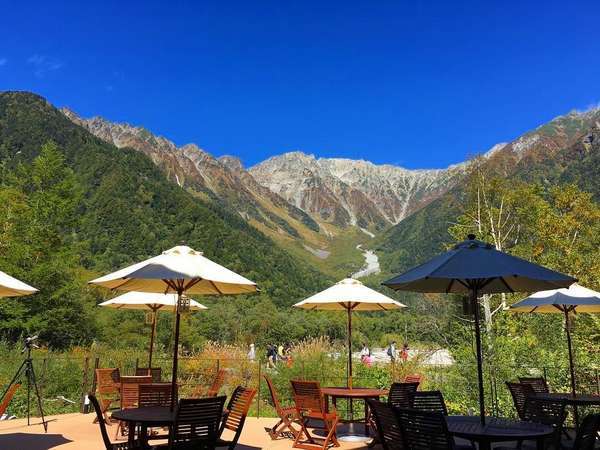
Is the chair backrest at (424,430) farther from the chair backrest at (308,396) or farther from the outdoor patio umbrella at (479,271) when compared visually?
the chair backrest at (308,396)

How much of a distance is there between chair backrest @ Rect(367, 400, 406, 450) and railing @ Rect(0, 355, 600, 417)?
5420 millimetres

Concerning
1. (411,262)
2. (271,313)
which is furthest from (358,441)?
(411,262)

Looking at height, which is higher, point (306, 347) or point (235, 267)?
point (235, 267)

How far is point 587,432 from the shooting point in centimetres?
427

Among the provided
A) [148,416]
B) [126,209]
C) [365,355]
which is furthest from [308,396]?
[126,209]

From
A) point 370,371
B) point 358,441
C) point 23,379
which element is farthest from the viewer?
point 370,371

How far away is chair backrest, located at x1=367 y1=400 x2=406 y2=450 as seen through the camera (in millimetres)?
4078

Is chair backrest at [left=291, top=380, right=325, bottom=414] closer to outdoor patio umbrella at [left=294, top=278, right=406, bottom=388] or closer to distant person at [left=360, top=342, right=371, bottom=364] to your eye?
outdoor patio umbrella at [left=294, top=278, right=406, bottom=388]

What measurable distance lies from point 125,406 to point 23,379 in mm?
5235

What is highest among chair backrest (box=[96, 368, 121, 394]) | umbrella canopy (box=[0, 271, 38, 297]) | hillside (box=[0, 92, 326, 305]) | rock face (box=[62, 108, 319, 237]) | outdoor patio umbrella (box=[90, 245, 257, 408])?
rock face (box=[62, 108, 319, 237])

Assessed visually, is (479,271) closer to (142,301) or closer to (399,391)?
(399,391)

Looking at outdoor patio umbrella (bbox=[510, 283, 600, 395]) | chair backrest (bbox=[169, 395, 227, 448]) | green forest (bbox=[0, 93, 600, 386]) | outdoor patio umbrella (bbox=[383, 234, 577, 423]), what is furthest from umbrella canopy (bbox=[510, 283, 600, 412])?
chair backrest (bbox=[169, 395, 227, 448])

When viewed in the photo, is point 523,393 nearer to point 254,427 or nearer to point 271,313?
point 254,427

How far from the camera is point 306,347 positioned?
12562 millimetres
